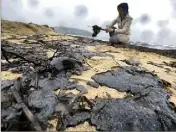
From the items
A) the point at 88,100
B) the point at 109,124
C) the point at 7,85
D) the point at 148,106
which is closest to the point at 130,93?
the point at 148,106

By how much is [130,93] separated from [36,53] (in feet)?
8.21

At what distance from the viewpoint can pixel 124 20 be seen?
8.80 metres

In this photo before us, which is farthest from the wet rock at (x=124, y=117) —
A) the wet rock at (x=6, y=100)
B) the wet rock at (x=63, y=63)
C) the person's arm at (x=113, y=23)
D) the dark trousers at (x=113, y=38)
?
the person's arm at (x=113, y=23)

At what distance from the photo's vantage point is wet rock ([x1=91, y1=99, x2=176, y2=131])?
336 cm

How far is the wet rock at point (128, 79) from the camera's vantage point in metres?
4.57

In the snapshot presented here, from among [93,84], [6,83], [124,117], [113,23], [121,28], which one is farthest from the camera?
[113,23]

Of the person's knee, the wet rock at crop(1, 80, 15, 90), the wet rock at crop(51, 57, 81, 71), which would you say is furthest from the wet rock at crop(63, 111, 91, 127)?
the person's knee

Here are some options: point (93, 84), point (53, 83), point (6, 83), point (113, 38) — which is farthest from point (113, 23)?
point (6, 83)

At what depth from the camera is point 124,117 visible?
3.52 metres

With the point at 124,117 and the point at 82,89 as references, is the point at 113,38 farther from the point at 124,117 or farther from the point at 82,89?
the point at 124,117

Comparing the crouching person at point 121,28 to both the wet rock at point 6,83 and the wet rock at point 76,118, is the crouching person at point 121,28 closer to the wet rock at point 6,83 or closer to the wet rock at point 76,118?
the wet rock at point 6,83

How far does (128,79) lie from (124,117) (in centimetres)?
144

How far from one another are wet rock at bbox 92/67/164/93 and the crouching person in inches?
133

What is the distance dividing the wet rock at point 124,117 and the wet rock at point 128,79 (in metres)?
0.68
